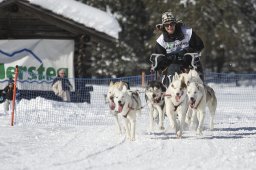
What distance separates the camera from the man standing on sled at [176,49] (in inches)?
403

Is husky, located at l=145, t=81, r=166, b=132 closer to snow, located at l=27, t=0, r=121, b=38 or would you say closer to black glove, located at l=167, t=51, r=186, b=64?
black glove, located at l=167, t=51, r=186, b=64

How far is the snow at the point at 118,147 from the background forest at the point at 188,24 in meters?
20.3

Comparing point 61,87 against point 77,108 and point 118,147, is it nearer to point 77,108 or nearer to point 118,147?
point 77,108

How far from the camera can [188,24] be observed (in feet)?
109

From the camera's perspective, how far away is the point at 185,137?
9.06 metres

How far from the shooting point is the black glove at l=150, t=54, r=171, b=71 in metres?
10.3

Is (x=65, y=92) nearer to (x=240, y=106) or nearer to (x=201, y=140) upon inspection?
(x=240, y=106)

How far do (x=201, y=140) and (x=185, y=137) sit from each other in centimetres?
40

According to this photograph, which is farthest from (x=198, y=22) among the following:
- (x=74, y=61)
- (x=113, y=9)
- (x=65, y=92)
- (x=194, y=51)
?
(x=194, y=51)

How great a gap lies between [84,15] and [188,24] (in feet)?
54.0

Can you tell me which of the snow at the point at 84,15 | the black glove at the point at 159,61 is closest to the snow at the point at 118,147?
the black glove at the point at 159,61

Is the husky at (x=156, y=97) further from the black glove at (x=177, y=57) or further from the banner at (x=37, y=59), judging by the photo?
the banner at (x=37, y=59)

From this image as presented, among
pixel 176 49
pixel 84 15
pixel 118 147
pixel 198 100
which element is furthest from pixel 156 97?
pixel 84 15

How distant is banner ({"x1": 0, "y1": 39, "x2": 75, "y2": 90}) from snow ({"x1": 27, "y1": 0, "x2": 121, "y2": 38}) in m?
1.08
